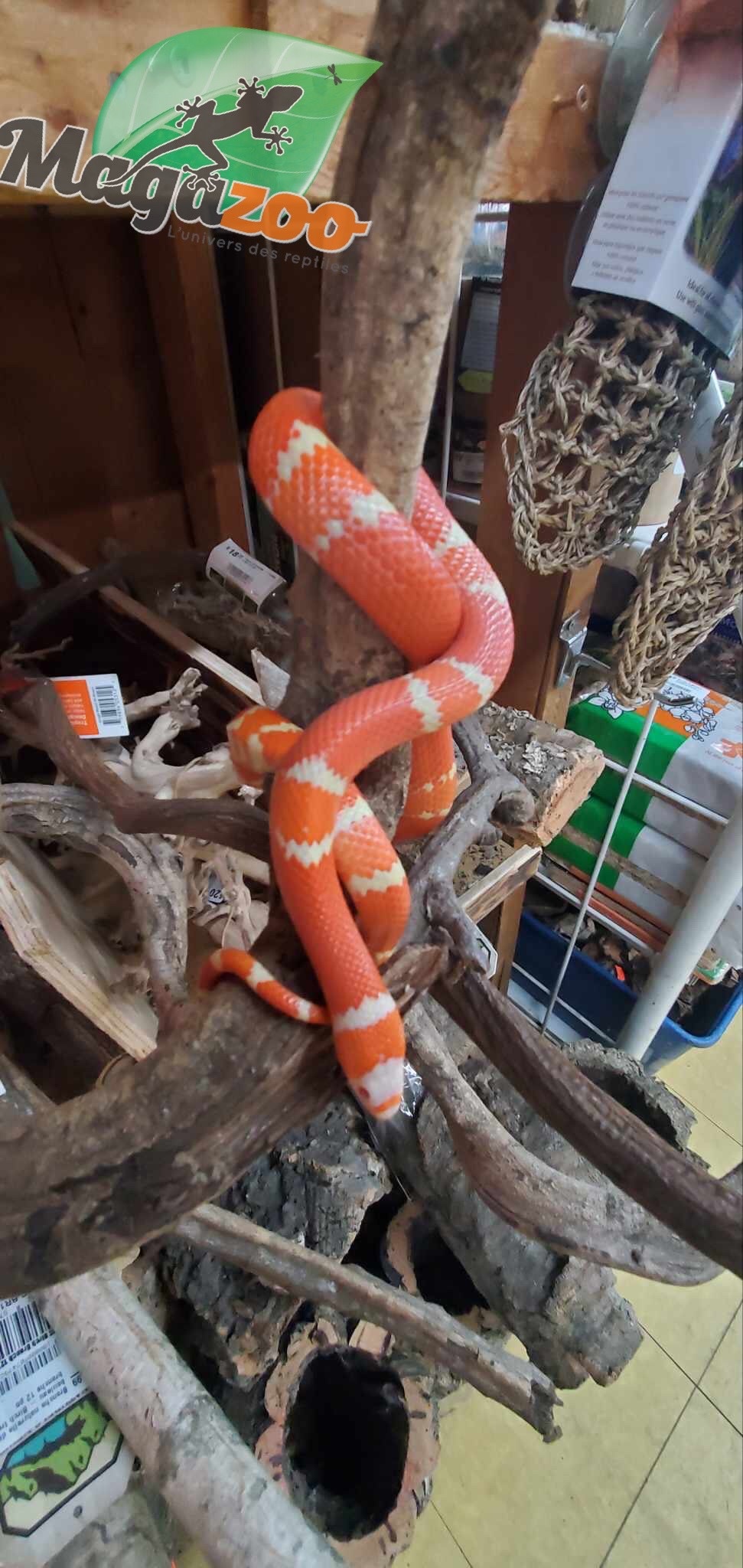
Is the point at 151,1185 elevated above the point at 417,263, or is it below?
below

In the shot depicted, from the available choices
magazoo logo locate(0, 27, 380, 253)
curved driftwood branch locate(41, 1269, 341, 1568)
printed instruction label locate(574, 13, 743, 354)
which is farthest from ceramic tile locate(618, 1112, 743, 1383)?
magazoo logo locate(0, 27, 380, 253)

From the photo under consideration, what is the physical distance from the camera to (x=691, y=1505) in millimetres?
1142

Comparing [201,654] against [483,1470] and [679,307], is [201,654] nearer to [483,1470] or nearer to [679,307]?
[679,307]

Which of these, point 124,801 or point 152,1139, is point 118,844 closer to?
point 124,801

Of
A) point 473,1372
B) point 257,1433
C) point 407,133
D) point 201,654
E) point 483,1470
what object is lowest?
point 483,1470

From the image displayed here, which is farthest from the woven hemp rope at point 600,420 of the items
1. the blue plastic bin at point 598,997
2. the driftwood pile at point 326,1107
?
the blue plastic bin at point 598,997

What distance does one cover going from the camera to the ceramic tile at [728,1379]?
123 cm

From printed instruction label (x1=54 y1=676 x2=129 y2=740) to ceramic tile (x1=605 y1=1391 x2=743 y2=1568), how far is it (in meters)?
1.41

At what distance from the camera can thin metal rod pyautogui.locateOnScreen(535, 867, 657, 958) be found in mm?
1430

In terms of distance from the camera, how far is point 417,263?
29 centimetres

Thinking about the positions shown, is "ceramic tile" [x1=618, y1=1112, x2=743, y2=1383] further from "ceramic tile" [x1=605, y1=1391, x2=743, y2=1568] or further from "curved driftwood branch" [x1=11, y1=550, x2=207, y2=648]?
"curved driftwood branch" [x1=11, y1=550, x2=207, y2=648]

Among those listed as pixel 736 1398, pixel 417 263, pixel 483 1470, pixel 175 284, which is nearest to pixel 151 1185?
pixel 417 263

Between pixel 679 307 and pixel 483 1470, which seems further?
pixel 483 1470

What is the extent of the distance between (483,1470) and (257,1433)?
0.38m
